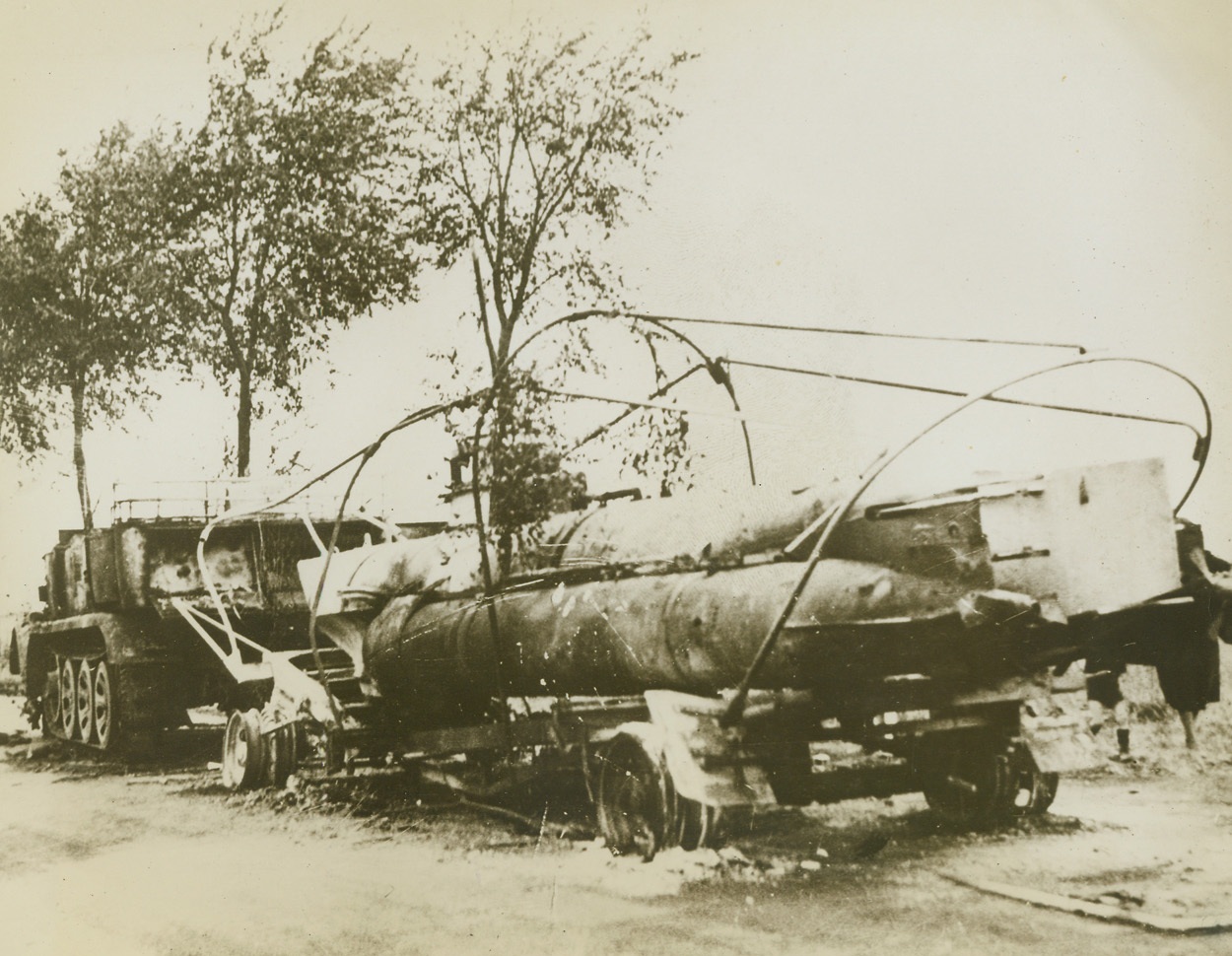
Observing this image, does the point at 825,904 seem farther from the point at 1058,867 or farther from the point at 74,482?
the point at 74,482

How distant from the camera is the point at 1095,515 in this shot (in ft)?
13.5

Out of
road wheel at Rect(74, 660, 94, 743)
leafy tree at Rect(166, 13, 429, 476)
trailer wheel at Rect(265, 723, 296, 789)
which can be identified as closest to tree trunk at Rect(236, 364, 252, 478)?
leafy tree at Rect(166, 13, 429, 476)

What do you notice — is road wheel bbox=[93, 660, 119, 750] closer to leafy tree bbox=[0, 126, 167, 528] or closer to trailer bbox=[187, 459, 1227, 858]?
leafy tree bbox=[0, 126, 167, 528]

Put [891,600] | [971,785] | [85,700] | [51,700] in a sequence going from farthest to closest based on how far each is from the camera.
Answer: [51,700]
[85,700]
[971,785]
[891,600]

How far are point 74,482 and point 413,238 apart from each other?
213 cm

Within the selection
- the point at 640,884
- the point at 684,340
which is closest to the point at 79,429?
the point at 684,340

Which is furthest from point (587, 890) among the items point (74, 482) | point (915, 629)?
point (74, 482)

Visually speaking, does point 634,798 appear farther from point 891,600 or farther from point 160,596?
point 160,596

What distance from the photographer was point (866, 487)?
413cm

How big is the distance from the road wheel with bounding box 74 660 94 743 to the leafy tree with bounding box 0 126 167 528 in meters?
2.69

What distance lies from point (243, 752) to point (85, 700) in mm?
1905

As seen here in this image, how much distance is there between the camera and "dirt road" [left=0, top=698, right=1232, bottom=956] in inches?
166

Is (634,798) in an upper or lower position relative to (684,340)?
lower

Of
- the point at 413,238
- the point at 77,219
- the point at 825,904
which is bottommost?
the point at 825,904
